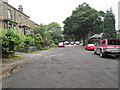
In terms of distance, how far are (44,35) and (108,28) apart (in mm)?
15004

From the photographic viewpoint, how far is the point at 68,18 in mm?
38312

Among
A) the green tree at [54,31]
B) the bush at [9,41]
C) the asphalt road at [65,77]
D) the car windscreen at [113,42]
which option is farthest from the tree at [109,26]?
the green tree at [54,31]

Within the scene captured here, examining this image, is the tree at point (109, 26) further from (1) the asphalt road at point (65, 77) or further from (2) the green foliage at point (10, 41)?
(2) the green foliage at point (10, 41)

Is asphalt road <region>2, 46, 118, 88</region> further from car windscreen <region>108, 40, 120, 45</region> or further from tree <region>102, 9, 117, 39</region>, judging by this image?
tree <region>102, 9, 117, 39</region>

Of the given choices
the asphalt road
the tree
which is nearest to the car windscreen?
the asphalt road

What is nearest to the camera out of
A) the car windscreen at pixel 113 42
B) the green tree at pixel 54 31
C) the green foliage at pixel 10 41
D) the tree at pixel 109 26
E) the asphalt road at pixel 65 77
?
the asphalt road at pixel 65 77

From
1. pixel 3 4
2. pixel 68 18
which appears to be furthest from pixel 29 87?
pixel 68 18

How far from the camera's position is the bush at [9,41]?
8.32 meters

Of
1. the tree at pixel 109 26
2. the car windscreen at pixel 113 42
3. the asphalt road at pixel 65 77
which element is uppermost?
the tree at pixel 109 26

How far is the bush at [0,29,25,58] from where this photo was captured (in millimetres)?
8319

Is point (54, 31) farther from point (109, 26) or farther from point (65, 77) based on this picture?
point (65, 77)

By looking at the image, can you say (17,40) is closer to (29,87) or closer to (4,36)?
(4,36)

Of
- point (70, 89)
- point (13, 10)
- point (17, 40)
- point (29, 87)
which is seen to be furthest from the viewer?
point (13, 10)

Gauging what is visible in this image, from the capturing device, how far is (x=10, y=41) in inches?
339
